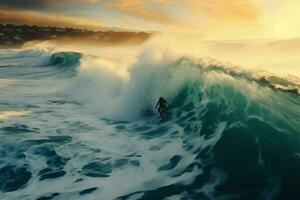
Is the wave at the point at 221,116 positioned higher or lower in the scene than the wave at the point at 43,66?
higher

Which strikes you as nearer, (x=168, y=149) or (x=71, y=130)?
(x=168, y=149)

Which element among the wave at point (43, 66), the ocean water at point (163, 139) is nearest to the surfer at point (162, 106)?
the ocean water at point (163, 139)

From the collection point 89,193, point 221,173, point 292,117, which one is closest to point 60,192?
point 89,193

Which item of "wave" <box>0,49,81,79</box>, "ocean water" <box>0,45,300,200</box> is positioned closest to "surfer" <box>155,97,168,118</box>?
"ocean water" <box>0,45,300,200</box>

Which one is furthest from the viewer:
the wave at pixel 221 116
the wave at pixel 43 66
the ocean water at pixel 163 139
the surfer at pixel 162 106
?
the wave at pixel 43 66

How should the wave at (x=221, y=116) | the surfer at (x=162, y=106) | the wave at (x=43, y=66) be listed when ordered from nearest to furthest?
the wave at (x=221, y=116) → the surfer at (x=162, y=106) → the wave at (x=43, y=66)

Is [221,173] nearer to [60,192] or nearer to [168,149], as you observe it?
[168,149]

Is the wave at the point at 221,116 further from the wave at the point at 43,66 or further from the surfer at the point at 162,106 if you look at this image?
the wave at the point at 43,66

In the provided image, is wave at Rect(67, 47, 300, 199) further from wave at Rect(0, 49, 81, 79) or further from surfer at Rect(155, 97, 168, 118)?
wave at Rect(0, 49, 81, 79)
